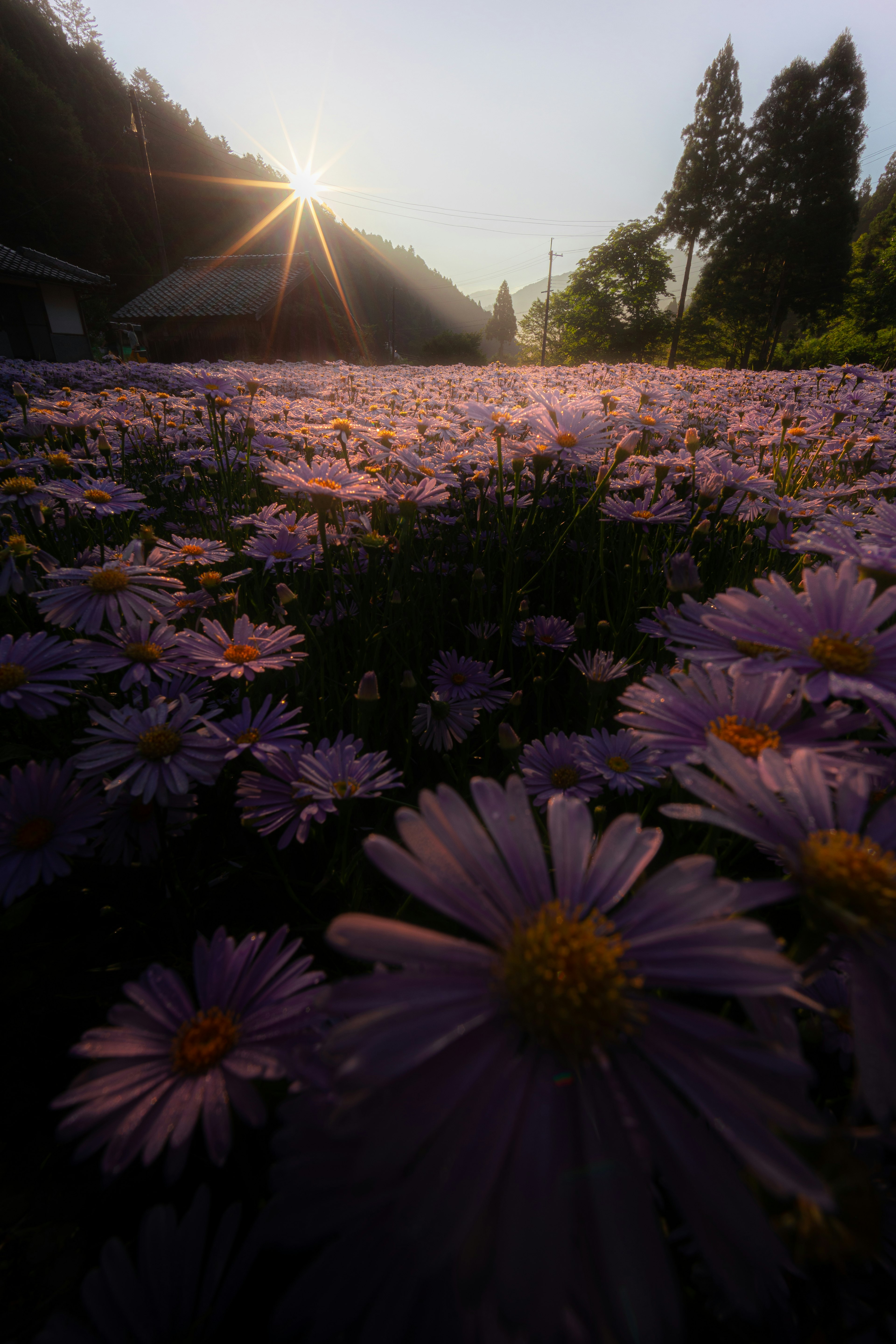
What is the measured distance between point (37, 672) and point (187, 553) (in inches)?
36.2

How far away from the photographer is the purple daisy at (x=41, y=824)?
107 centimetres

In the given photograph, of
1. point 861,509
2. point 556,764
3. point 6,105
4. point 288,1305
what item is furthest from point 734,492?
point 6,105

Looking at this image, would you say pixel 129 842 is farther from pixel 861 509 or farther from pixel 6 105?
pixel 6 105

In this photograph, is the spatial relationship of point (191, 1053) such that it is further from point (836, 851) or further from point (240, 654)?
point (240, 654)

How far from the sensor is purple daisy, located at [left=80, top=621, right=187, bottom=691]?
136 centimetres

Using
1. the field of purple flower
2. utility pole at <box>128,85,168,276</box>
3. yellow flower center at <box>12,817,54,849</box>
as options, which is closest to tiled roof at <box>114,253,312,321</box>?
utility pole at <box>128,85,168,276</box>

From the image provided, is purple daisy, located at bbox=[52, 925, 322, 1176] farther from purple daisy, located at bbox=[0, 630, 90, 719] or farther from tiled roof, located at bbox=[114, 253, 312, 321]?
tiled roof, located at bbox=[114, 253, 312, 321]

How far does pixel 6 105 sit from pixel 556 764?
52819mm

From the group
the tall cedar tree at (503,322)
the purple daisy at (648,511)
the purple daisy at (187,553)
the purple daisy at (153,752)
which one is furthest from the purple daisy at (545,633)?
the tall cedar tree at (503,322)

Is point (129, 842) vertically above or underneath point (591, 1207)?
underneath

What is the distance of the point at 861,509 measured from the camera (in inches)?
130

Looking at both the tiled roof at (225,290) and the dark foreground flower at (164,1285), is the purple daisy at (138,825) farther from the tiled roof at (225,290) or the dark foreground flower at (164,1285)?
the tiled roof at (225,290)

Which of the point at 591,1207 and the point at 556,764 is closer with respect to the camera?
the point at 591,1207

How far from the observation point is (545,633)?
7.45ft
